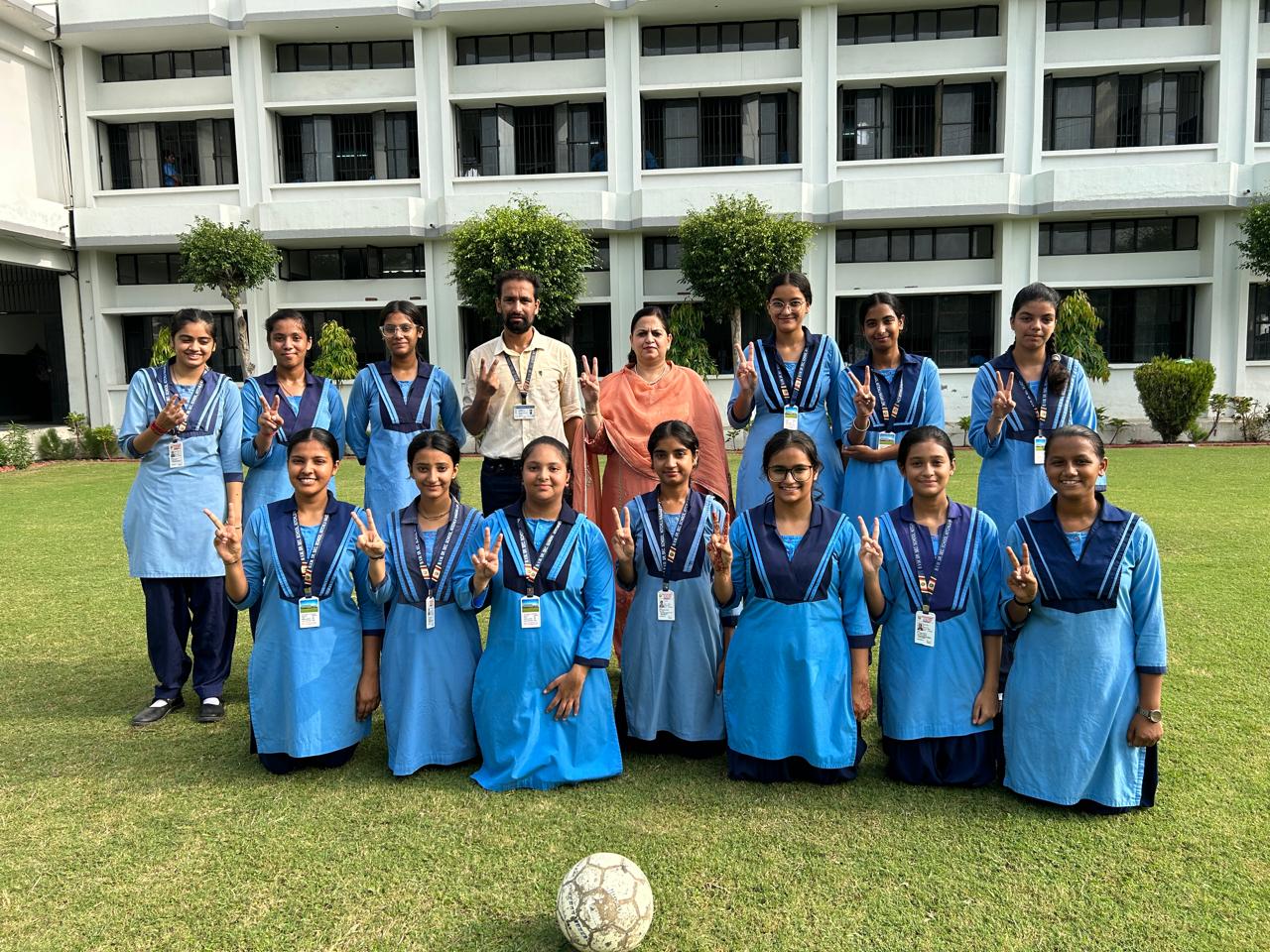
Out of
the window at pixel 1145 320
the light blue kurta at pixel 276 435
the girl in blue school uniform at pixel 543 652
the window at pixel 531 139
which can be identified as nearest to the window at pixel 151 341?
the window at pixel 531 139

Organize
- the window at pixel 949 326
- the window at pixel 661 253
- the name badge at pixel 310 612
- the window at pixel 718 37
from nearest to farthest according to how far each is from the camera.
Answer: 1. the name badge at pixel 310 612
2. the window at pixel 718 37
3. the window at pixel 949 326
4. the window at pixel 661 253

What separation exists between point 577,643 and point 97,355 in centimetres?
2333

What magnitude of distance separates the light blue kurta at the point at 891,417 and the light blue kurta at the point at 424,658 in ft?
6.40

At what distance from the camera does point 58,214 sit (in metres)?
21.1

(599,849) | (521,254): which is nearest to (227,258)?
(521,254)

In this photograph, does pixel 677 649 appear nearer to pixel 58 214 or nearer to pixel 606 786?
pixel 606 786

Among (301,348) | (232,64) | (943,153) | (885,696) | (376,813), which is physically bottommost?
(376,813)

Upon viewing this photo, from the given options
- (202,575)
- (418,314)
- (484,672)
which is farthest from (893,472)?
(202,575)

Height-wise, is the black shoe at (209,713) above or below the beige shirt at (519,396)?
below

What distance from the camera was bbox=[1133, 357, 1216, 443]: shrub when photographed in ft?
57.8

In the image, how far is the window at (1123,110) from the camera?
20.4 meters

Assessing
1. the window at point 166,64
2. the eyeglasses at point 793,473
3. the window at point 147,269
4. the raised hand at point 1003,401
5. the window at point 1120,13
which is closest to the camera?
the eyeglasses at point 793,473

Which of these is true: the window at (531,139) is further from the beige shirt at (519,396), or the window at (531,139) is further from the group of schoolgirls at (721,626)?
the group of schoolgirls at (721,626)

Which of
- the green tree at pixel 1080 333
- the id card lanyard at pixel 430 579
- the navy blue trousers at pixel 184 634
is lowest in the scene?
the navy blue trousers at pixel 184 634
